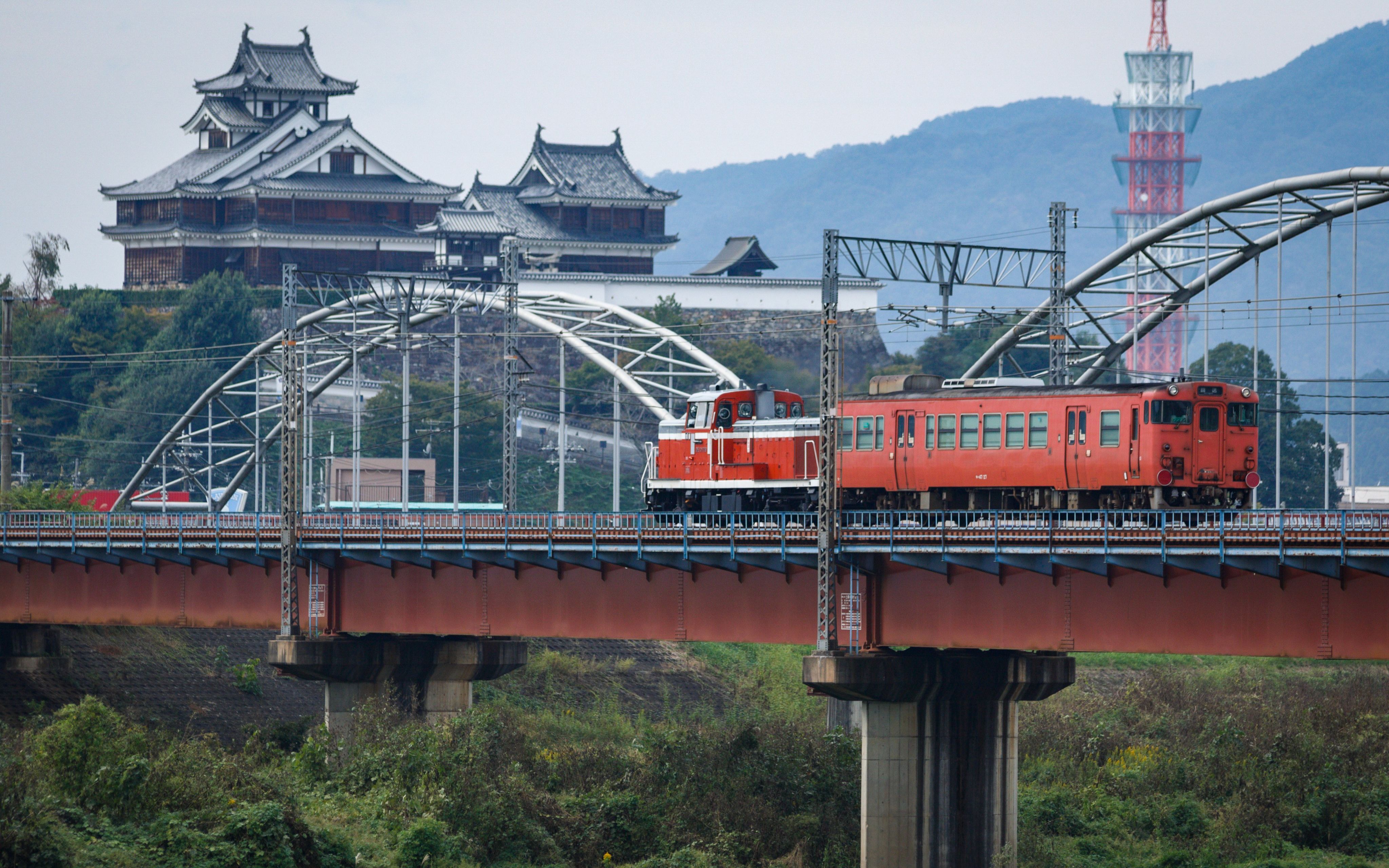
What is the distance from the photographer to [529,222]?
14262 cm

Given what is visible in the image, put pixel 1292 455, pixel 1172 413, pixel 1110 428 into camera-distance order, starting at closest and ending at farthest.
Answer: pixel 1172 413 → pixel 1110 428 → pixel 1292 455

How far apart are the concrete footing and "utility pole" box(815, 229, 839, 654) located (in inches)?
1340

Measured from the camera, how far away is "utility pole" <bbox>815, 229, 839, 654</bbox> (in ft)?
142

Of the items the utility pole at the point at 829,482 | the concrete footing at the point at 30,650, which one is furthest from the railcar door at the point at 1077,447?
the concrete footing at the point at 30,650

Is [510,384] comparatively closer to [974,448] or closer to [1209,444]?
[974,448]

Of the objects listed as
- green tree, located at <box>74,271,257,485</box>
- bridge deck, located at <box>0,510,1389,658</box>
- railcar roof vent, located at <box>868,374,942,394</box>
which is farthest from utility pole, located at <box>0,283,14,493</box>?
railcar roof vent, located at <box>868,374,942,394</box>

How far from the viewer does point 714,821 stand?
52.2 meters

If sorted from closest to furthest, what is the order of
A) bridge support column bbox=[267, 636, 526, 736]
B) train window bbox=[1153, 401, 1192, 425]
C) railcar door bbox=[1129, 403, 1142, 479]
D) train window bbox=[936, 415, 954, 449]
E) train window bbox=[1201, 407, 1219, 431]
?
train window bbox=[1153, 401, 1192, 425] → railcar door bbox=[1129, 403, 1142, 479] → train window bbox=[1201, 407, 1219, 431] → train window bbox=[936, 415, 954, 449] → bridge support column bbox=[267, 636, 526, 736]

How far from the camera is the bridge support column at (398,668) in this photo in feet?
175

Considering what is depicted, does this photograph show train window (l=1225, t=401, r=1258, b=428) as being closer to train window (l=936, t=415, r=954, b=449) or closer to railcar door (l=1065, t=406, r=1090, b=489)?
railcar door (l=1065, t=406, r=1090, b=489)

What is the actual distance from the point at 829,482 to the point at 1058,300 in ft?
45.8

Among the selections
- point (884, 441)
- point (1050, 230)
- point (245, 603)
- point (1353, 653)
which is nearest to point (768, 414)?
point (884, 441)

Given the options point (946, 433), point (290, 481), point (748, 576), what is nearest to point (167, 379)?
point (290, 481)

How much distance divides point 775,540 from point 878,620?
3315 millimetres
